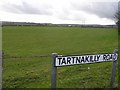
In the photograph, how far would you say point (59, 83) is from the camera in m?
9.04

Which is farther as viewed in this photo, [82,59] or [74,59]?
[82,59]

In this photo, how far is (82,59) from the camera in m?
7.39

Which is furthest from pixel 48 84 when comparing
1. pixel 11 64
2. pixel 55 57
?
pixel 11 64

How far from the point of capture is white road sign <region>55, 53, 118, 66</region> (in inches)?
272

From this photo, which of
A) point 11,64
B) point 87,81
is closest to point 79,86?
point 87,81

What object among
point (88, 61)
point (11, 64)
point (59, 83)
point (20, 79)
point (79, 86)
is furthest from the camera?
point (11, 64)

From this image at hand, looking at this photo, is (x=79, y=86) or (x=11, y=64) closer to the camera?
(x=79, y=86)

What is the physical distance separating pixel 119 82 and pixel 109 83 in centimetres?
39

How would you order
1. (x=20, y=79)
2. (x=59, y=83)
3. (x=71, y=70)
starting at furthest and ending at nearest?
(x=71, y=70) → (x=20, y=79) → (x=59, y=83)

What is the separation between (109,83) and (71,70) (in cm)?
345

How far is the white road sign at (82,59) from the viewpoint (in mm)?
6904

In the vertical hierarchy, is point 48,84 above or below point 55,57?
below

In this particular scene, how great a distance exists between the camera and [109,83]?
862cm

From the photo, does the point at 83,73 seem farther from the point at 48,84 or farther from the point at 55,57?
the point at 55,57
